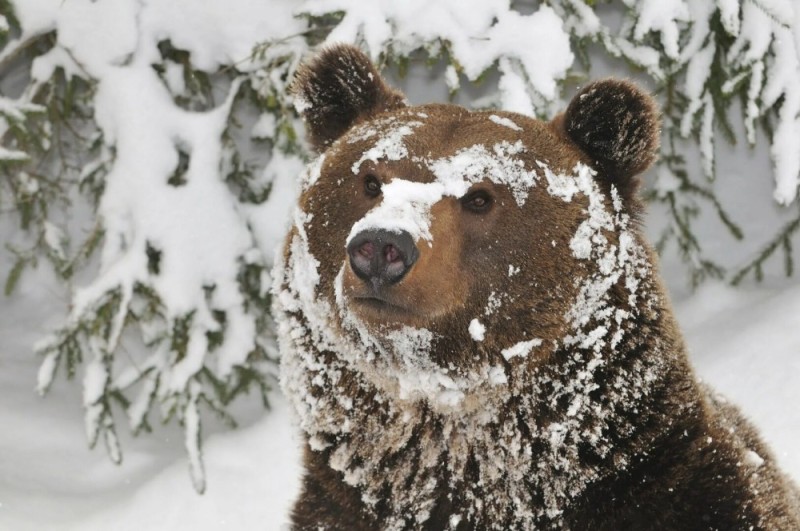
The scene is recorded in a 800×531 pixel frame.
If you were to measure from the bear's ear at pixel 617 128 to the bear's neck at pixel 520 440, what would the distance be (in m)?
0.46

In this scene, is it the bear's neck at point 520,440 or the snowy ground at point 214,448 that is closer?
the bear's neck at point 520,440

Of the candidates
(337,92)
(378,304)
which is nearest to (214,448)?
(337,92)

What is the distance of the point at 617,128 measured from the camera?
9.00 feet

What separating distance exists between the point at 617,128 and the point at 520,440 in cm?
91

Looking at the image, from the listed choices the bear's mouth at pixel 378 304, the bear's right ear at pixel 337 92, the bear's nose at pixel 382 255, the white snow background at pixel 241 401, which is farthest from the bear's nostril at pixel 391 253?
the white snow background at pixel 241 401

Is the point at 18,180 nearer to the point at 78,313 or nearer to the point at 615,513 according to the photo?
the point at 78,313

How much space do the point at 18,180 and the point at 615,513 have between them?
15.8 feet

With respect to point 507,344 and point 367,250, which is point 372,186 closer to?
point 367,250

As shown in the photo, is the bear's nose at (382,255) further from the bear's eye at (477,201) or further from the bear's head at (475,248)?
the bear's eye at (477,201)

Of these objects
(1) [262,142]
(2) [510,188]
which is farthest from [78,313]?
(2) [510,188]

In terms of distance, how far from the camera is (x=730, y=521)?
96.7 inches

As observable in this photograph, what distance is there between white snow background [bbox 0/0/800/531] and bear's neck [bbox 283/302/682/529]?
6.93 feet

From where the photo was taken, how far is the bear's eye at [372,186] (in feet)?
8.87

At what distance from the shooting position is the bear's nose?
7.68 feet
